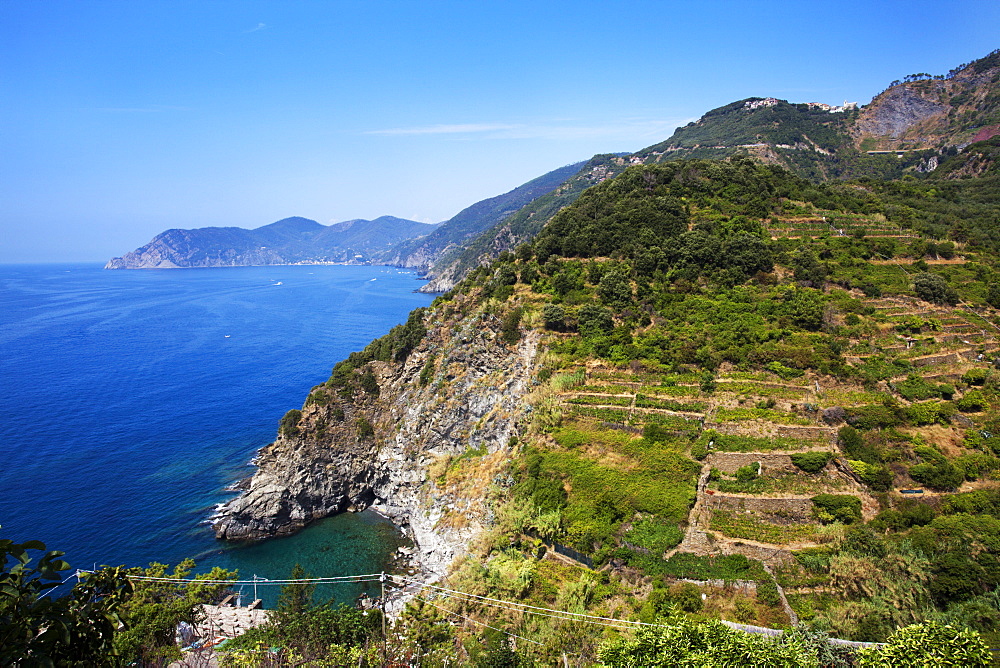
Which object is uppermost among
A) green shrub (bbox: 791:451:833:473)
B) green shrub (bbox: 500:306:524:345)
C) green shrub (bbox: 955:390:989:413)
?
green shrub (bbox: 500:306:524:345)

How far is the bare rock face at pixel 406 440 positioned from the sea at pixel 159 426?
6.38ft

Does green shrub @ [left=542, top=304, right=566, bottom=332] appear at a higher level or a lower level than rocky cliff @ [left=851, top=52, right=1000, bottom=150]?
lower

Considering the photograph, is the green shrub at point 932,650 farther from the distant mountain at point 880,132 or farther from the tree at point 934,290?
the distant mountain at point 880,132

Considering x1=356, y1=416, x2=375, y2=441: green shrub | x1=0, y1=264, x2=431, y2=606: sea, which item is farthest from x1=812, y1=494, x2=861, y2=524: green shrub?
x1=356, y1=416, x2=375, y2=441: green shrub

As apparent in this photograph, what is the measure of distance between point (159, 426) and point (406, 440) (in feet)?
111

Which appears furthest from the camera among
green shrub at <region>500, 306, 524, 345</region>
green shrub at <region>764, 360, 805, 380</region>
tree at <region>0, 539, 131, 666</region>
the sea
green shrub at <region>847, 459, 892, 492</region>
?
green shrub at <region>500, 306, 524, 345</region>

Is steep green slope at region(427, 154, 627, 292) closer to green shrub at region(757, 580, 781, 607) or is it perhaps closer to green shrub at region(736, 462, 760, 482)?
green shrub at region(736, 462, 760, 482)

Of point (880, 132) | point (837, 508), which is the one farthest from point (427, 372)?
point (880, 132)

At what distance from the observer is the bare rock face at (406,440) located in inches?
1462

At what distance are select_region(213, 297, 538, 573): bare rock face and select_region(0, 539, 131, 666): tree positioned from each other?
27.8 metres

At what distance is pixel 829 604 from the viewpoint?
58.9ft

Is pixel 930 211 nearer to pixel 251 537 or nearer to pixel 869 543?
pixel 869 543

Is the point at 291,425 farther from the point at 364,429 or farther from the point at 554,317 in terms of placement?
the point at 554,317

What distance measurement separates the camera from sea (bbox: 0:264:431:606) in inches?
1412
